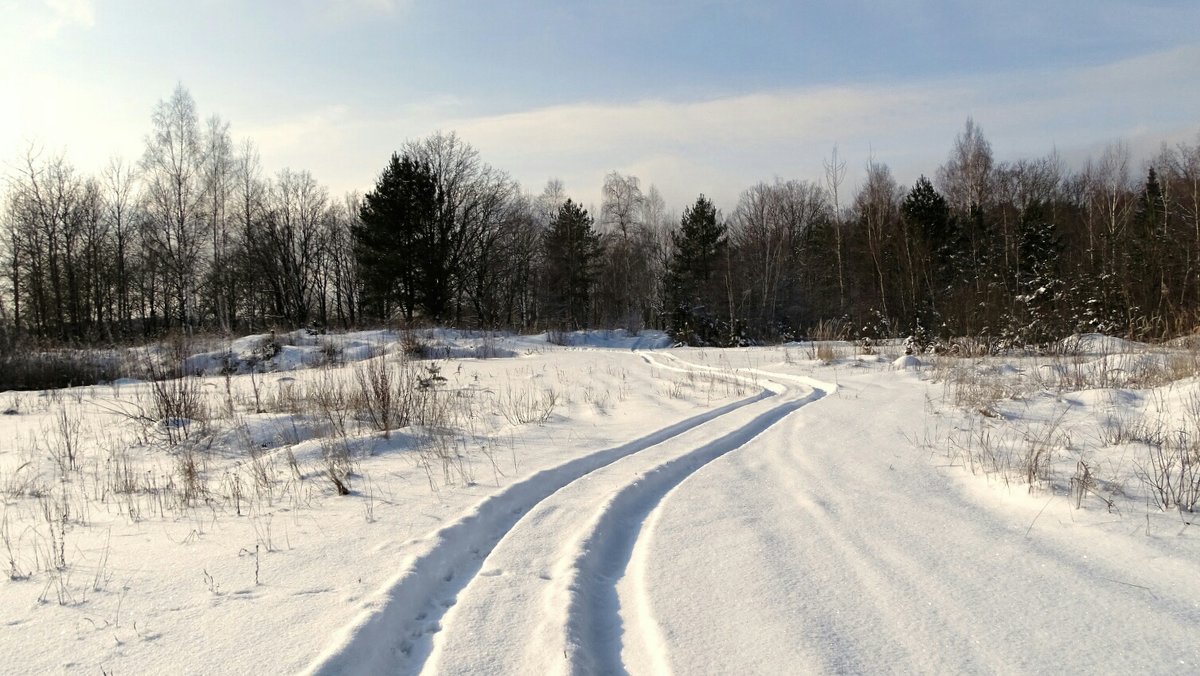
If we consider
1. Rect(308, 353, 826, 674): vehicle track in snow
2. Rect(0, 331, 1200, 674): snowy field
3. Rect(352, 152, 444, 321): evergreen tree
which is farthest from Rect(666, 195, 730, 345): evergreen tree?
Rect(308, 353, 826, 674): vehicle track in snow

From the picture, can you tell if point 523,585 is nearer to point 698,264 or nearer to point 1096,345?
point 1096,345

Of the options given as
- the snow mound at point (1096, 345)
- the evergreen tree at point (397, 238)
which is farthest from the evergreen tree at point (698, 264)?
the snow mound at point (1096, 345)

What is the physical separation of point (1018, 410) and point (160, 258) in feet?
113

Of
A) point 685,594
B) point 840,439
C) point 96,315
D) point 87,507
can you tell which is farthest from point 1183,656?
point 96,315

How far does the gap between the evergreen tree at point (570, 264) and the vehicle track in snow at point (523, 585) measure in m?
34.2

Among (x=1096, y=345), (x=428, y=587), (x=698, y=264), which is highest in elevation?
(x=698, y=264)

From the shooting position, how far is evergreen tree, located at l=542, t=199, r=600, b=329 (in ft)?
129

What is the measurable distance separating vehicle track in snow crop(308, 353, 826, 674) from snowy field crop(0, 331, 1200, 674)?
14mm

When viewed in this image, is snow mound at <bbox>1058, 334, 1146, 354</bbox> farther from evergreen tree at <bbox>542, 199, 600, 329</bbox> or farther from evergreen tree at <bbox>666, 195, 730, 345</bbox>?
evergreen tree at <bbox>542, 199, 600, 329</bbox>

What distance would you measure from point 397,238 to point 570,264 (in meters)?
12.3

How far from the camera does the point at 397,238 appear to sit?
3078cm

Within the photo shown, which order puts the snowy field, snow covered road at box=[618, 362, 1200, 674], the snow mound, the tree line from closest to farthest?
snow covered road at box=[618, 362, 1200, 674], the snowy field, the snow mound, the tree line

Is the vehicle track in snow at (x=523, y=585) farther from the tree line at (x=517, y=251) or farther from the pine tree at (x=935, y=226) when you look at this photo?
the pine tree at (x=935, y=226)

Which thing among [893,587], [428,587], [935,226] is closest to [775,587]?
[893,587]
